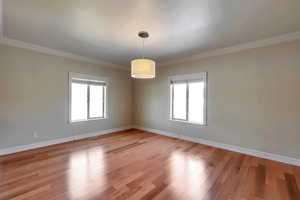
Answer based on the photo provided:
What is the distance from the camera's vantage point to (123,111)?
550 centimetres

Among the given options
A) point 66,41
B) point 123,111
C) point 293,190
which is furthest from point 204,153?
point 66,41

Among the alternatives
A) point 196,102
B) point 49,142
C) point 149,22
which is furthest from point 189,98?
point 49,142

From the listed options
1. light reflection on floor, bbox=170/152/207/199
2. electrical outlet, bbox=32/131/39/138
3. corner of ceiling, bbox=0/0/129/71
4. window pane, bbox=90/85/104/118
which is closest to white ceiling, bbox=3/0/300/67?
corner of ceiling, bbox=0/0/129/71

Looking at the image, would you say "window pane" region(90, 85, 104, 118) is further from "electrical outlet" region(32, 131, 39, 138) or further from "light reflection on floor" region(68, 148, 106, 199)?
"light reflection on floor" region(68, 148, 106, 199)

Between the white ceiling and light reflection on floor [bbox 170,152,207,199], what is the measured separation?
2552 mm

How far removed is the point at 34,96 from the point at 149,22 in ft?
10.6

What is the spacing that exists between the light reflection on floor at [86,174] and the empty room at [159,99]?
0.02 metres

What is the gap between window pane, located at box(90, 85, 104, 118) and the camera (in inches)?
182

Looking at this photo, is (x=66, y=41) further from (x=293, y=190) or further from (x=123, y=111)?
(x=293, y=190)

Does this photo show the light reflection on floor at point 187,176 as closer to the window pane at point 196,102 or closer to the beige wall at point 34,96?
the window pane at point 196,102

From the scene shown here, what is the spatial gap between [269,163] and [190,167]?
1620 millimetres

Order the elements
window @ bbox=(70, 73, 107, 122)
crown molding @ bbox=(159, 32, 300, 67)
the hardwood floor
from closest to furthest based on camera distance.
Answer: the hardwood floor, crown molding @ bbox=(159, 32, 300, 67), window @ bbox=(70, 73, 107, 122)

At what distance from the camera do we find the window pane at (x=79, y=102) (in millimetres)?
4176

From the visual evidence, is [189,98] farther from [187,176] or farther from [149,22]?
[149,22]
